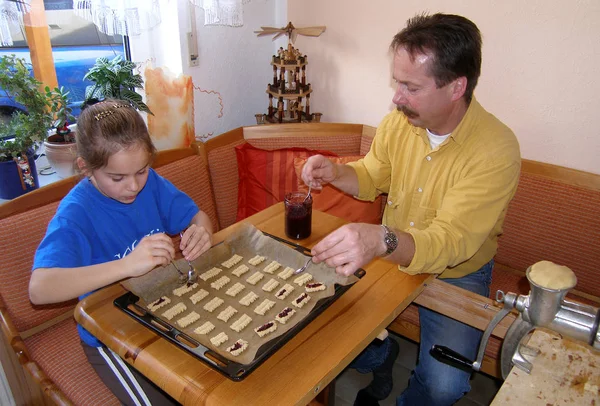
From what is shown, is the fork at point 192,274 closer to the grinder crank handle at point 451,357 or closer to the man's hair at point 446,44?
the grinder crank handle at point 451,357

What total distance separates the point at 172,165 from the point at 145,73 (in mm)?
488

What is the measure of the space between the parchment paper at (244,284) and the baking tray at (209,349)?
0.02 metres

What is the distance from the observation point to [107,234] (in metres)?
1.49

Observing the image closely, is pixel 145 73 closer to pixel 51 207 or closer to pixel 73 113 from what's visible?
pixel 73 113

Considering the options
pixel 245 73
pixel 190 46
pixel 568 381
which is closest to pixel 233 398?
pixel 568 381

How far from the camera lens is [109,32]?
214 cm

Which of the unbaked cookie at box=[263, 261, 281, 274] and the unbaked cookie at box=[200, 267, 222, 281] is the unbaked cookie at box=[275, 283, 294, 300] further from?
the unbaked cookie at box=[200, 267, 222, 281]

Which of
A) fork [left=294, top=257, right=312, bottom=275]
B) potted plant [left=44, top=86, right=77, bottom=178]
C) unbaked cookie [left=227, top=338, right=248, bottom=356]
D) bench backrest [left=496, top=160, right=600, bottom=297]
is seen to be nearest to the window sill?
potted plant [left=44, top=86, right=77, bottom=178]

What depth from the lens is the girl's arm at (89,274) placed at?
125cm

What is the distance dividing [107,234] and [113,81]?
0.92 m

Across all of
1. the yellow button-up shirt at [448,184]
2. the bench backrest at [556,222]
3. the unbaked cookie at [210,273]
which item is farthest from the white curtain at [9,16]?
the bench backrest at [556,222]

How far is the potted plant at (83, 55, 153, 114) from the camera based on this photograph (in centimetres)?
209

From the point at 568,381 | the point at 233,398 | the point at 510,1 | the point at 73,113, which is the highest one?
the point at 510,1

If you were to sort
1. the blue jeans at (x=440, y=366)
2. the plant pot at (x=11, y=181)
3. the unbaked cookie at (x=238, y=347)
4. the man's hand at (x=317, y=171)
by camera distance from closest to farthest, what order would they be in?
the unbaked cookie at (x=238, y=347)
the blue jeans at (x=440, y=366)
the man's hand at (x=317, y=171)
the plant pot at (x=11, y=181)
